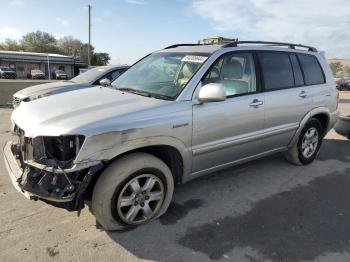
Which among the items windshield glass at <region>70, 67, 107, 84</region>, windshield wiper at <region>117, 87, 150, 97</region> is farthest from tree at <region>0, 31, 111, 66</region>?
windshield wiper at <region>117, 87, 150, 97</region>

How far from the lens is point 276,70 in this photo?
4980 millimetres

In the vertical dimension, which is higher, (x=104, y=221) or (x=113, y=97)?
(x=113, y=97)

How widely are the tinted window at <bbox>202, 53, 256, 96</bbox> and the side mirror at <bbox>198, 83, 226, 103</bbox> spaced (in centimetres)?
25

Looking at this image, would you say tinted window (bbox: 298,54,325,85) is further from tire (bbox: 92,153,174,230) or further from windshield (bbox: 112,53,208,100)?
tire (bbox: 92,153,174,230)

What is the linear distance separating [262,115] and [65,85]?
17.8 ft

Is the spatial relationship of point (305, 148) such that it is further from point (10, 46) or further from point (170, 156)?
point (10, 46)

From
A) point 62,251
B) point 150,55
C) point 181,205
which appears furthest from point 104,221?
point 150,55

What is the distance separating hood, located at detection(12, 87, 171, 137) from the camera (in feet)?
10.2

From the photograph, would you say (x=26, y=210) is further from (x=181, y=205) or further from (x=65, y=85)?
(x=65, y=85)

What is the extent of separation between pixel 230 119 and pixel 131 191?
4.81ft

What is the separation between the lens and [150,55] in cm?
511

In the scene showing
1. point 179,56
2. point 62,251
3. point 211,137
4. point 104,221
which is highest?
point 179,56

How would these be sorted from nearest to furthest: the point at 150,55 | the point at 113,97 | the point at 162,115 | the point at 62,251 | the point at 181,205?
the point at 62,251, the point at 162,115, the point at 113,97, the point at 181,205, the point at 150,55

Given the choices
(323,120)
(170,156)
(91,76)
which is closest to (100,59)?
(91,76)
